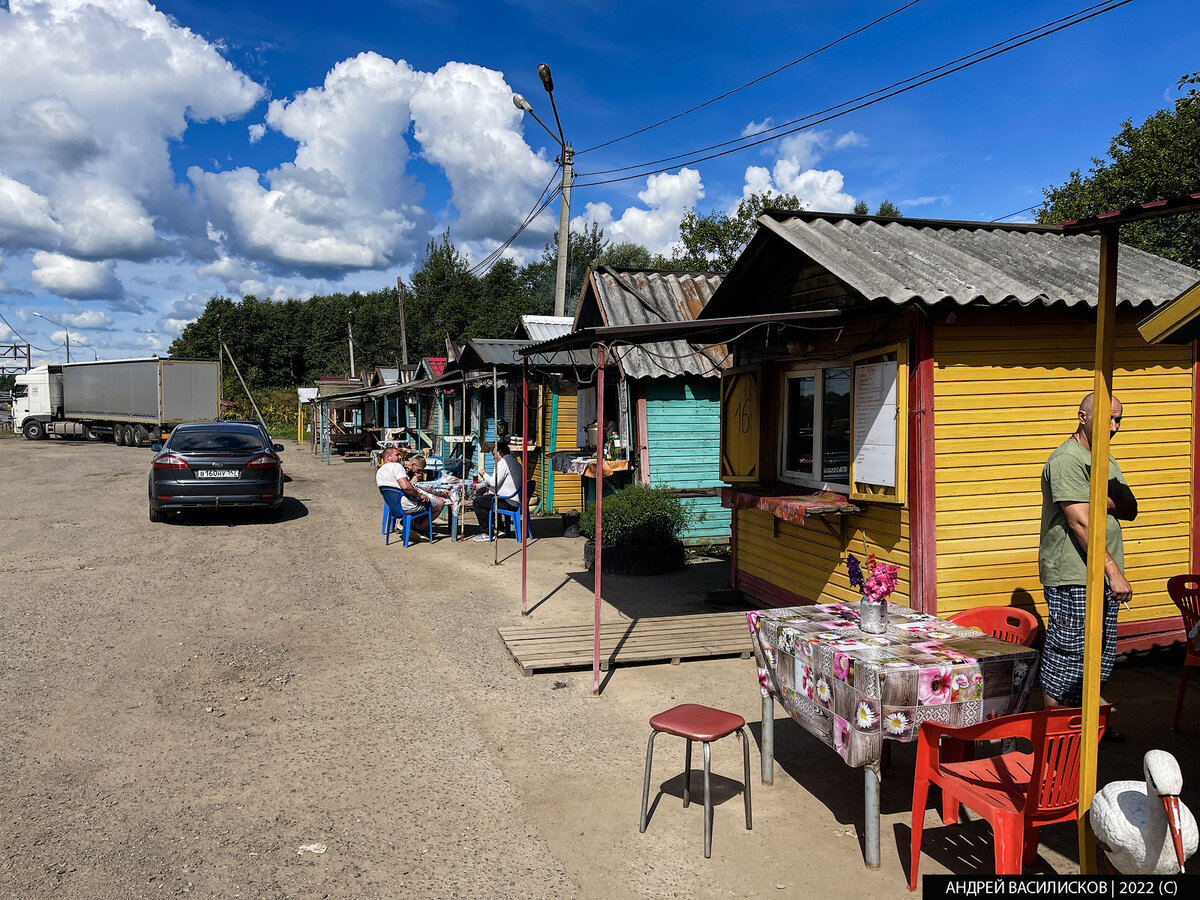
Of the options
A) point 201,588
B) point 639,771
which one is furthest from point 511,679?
point 201,588

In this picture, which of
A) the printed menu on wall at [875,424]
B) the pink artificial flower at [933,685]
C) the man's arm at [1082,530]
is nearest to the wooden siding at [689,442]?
the printed menu on wall at [875,424]

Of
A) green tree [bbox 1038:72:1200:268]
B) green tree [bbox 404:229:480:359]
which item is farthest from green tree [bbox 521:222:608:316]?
green tree [bbox 1038:72:1200:268]

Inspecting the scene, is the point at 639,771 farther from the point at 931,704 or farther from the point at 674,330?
the point at 674,330

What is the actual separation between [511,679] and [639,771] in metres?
1.79

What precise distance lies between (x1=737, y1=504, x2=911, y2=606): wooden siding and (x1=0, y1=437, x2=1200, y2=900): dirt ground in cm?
83

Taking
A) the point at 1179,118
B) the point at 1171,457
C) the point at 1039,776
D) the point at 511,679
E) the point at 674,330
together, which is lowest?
the point at 511,679

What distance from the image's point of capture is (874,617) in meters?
3.90

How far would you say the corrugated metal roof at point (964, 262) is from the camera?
5410mm

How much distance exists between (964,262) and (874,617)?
348 cm

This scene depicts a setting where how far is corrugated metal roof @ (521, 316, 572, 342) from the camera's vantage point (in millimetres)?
16094

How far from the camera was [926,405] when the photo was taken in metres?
5.50

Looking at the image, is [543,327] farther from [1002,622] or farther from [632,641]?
[1002,622]

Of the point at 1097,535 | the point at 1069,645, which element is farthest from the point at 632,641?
the point at 1097,535

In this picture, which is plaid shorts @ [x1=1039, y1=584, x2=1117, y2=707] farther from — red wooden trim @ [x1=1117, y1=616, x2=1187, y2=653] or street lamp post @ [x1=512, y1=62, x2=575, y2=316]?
street lamp post @ [x1=512, y1=62, x2=575, y2=316]
